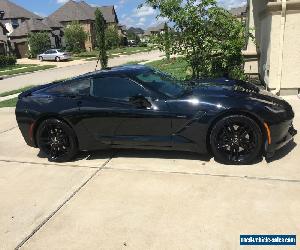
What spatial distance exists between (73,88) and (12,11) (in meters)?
63.1

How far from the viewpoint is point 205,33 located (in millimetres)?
8781

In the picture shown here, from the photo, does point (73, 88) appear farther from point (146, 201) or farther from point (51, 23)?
point (51, 23)

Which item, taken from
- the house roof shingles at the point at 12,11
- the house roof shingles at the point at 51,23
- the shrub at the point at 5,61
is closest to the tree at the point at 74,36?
the house roof shingles at the point at 51,23

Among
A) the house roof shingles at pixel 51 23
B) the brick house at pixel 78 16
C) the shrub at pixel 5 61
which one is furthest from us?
the brick house at pixel 78 16

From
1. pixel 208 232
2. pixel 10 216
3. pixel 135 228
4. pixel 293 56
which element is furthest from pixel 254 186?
pixel 293 56

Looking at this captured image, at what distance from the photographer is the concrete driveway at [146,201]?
3309mm

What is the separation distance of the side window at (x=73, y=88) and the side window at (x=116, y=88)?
123 mm

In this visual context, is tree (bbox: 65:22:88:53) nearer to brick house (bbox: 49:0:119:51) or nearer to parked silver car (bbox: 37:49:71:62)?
parked silver car (bbox: 37:49:71:62)

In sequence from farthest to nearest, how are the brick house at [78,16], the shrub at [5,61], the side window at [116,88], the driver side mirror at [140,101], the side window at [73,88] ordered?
the brick house at [78,16] → the shrub at [5,61] → the side window at [73,88] → the side window at [116,88] → the driver side mirror at [140,101]

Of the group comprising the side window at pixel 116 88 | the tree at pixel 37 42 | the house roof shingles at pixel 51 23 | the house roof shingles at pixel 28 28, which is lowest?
the side window at pixel 116 88

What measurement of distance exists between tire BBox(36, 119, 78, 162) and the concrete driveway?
169 mm

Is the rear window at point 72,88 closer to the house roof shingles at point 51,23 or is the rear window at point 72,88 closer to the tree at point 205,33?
the tree at point 205,33

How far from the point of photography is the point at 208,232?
10.8ft

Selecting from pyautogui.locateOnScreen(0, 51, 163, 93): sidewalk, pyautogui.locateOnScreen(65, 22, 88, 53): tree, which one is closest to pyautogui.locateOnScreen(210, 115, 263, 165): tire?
pyautogui.locateOnScreen(0, 51, 163, 93): sidewalk
